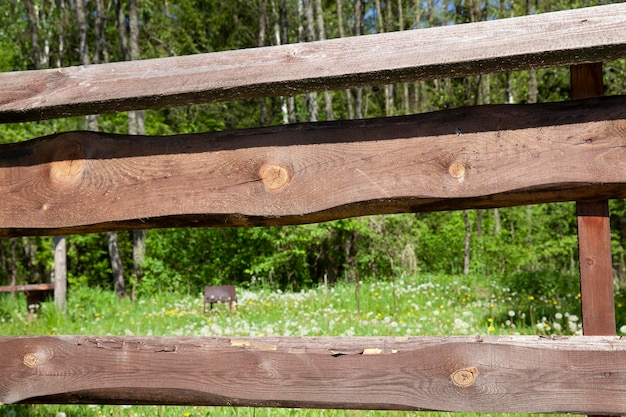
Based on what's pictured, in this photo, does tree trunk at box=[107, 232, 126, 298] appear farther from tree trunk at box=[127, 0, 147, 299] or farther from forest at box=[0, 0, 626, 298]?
tree trunk at box=[127, 0, 147, 299]

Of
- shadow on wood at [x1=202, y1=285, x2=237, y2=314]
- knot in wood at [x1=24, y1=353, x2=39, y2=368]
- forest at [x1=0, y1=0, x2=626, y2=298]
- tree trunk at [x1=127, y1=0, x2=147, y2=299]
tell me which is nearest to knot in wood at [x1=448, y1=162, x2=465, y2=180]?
knot in wood at [x1=24, y1=353, x2=39, y2=368]

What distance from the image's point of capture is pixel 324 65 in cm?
166

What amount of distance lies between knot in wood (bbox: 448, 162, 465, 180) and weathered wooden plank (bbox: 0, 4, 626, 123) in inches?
8.9

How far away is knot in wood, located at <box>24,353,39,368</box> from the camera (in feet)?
6.27

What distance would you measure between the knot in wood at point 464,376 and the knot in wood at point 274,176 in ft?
2.15

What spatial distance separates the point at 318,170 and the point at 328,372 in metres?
0.53

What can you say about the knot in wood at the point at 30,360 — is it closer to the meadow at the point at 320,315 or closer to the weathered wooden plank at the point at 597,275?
the weathered wooden plank at the point at 597,275

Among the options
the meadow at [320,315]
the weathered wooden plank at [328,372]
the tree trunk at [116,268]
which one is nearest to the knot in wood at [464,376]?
the weathered wooden plank at [328,372]

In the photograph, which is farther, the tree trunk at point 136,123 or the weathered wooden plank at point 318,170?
A: the tree trunk at point 136,123

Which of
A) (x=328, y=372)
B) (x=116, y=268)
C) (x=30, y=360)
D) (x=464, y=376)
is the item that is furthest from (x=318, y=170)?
(x=116, y=268)

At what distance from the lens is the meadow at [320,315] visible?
5.74 m

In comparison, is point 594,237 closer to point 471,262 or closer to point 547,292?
point 547,292

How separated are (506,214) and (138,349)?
16.2 metres

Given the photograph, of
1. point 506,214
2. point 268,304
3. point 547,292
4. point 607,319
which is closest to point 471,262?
point 506,214
